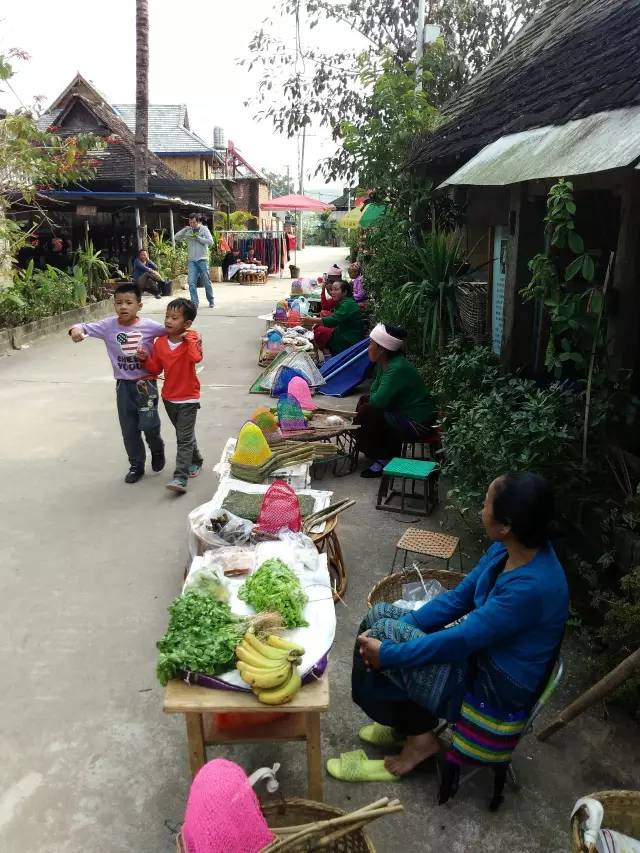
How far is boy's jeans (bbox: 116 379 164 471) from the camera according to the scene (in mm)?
5512

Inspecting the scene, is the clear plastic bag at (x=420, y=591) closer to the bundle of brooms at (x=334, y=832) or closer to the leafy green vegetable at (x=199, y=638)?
the leafy green vegetable at (x=199, y=638)

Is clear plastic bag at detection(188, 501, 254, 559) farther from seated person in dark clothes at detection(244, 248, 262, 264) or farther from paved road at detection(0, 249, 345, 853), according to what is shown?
seated person in dark clothes at detection(244, 248, 262, 264)

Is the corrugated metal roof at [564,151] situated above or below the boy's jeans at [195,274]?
above

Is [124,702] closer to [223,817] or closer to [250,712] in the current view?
[250,712]

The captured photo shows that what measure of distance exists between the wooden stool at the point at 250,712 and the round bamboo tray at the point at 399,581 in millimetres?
871

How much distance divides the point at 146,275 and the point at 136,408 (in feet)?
39.7

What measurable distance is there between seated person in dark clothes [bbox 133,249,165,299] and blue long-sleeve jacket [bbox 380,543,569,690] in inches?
578

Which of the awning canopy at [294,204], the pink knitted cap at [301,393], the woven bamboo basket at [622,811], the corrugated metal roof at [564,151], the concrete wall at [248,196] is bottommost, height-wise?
the woven bamboo basket at [622,811]

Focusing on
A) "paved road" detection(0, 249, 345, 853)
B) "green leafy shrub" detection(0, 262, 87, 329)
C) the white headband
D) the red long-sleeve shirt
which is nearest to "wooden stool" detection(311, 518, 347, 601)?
"paved road" detection(0, 249, 345, 853)

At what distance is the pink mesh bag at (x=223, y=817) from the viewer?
1.99 metres

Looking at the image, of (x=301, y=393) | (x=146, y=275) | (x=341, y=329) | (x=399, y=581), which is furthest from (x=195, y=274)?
(x=399, y=581)

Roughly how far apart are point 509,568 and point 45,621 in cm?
282

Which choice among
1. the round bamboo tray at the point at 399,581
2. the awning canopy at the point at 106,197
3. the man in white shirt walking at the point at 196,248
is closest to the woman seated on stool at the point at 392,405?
the round bamboo tray at the point at 399,581

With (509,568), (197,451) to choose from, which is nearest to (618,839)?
(509,568)
